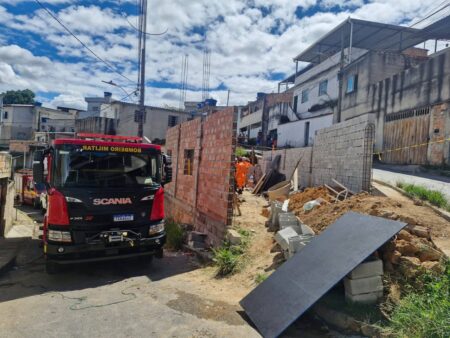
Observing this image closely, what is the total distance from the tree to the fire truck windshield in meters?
67.9

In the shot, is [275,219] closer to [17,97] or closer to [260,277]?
[260,277]

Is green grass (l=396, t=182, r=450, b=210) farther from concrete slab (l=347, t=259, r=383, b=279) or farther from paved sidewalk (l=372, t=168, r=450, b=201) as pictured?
concrete slab (l=347, t=259, r=383, b=279)

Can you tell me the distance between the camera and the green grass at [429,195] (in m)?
7.35

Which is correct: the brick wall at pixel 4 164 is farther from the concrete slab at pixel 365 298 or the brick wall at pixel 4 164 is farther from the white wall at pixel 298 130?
the white wall at pixel 298 130

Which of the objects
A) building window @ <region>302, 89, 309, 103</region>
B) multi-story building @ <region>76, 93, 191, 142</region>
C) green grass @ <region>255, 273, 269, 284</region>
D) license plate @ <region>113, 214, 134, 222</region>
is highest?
building window @ <region>302, 89, 309, 103</region>

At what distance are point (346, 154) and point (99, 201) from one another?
20.1 ft

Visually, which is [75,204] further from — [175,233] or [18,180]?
[18,180]

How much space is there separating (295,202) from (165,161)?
3.87m

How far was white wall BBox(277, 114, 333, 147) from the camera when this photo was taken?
2484cm

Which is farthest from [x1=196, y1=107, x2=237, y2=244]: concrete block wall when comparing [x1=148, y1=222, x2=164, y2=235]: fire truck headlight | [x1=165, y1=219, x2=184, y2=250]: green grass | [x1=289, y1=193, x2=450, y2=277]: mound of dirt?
[x1=289, y1=193, x2=450, y2=277]: mound of dirt

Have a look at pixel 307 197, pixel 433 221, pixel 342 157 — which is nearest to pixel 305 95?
pixel 342 157

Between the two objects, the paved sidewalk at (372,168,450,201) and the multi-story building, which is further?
the multi-story building

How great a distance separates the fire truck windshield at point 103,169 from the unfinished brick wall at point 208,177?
171cm

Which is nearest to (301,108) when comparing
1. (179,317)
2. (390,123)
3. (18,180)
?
(390,123)
